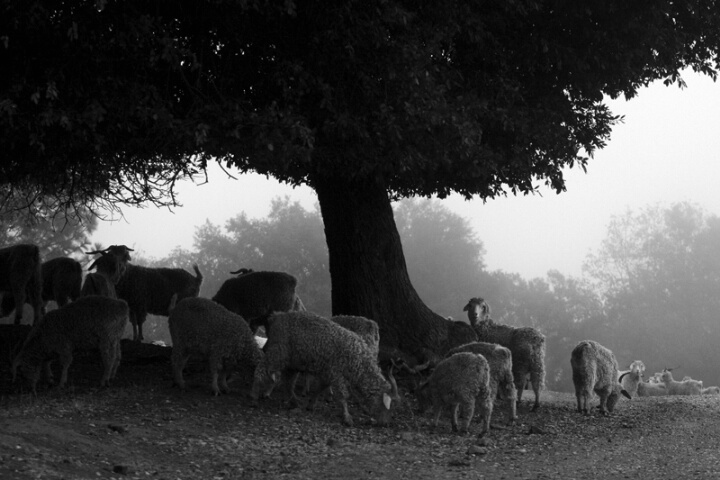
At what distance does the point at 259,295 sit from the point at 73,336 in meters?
5.03

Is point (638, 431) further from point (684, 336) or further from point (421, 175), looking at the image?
point (684, 336)

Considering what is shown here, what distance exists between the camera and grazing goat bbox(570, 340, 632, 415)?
1599 cm

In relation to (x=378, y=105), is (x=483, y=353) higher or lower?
lower

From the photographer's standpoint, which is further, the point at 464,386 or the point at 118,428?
the point at 464,386

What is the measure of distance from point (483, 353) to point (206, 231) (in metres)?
55.0

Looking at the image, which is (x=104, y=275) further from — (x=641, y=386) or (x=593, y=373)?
(x=641, y=386)

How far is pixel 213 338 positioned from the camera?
13500mm

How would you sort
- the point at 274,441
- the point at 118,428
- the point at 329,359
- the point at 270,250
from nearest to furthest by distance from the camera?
1. the point at 118,428
2. the point at 274,441
3. the point at 329,359
4. the point at 270,250

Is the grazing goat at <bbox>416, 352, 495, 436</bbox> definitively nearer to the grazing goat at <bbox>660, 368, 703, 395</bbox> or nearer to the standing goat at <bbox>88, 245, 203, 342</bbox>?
the standing goat at <bbox>88, 245, 203, 342</bbox>

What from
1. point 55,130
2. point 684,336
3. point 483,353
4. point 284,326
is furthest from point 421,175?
point 684,336

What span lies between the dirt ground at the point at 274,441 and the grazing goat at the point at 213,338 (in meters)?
0.55

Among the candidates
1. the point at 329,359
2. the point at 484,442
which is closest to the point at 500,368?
the point at 484,442

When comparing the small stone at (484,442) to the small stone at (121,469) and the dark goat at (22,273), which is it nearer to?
the small stone at (121,469)

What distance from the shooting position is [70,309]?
14.1 m
